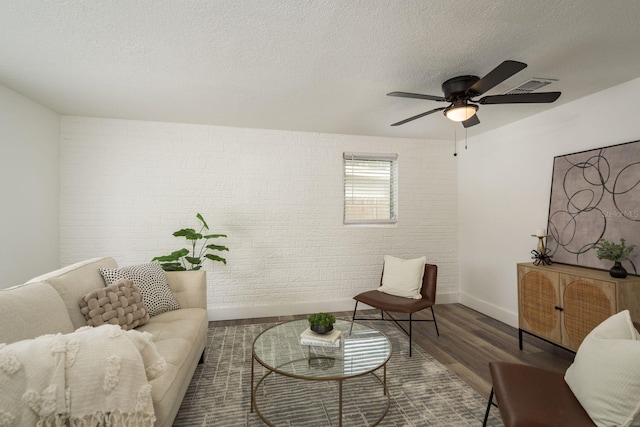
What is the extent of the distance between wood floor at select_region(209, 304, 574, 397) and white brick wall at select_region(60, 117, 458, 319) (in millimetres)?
477

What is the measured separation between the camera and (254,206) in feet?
12.3

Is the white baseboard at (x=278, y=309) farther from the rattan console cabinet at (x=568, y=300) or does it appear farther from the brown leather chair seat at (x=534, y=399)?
the brown leather chair seat at (x=534, y=399)

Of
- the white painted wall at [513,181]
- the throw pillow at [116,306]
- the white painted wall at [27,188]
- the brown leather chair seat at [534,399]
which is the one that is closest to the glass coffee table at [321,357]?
the brown leather chair seat at [534,399]

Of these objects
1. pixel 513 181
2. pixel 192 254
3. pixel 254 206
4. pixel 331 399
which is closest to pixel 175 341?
pixel 331 399

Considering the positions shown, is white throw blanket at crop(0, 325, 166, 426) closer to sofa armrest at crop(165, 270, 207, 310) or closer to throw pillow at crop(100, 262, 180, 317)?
throw pillow at crop(100, 262, 180, 317)

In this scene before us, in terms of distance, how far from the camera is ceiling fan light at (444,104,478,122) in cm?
226

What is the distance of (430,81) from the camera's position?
7.92ft

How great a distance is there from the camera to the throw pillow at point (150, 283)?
87.4 inches

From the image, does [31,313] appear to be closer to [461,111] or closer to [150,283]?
[150,283]

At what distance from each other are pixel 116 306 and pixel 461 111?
2764 mm

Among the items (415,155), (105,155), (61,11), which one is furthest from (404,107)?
(105,155)

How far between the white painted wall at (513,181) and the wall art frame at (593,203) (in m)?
0.11

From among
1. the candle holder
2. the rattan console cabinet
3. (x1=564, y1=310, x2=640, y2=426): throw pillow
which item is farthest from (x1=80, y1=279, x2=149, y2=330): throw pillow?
the candle holder

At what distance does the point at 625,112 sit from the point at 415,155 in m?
2.12
